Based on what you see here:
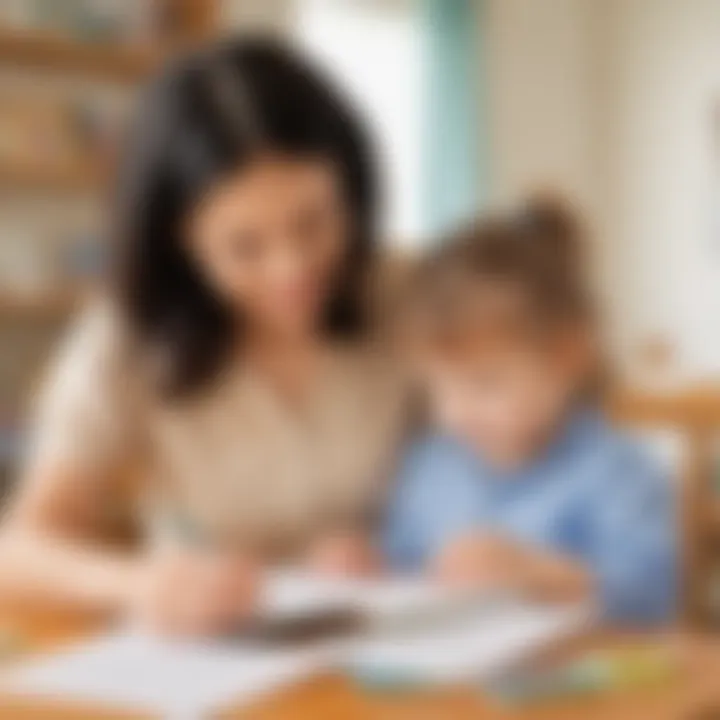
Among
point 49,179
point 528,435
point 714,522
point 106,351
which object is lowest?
point 528,435

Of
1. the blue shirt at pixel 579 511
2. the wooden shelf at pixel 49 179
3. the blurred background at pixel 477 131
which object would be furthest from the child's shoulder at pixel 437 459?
the wooden shelf at pixel 49 179

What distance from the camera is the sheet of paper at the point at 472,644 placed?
69 cm

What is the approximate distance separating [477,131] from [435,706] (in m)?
2.48

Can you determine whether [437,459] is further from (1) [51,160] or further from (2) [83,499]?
(1) [51,160]

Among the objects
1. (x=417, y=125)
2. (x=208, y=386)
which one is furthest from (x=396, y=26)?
(x=208, y=386)

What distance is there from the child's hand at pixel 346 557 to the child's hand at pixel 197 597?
0.34 feet

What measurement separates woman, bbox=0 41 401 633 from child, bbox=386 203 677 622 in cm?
8

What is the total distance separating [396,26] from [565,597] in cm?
217

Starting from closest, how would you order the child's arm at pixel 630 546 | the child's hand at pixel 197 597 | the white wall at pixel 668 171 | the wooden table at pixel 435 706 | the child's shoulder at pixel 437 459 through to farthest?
the wooden table at pixel 435 706 < the child's hand at pixel 197 597 < the child's arm at pixel 630 546 < the child's shoulder at pixel 437 459 < the white wall at pixel 668 171

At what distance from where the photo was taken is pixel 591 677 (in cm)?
68

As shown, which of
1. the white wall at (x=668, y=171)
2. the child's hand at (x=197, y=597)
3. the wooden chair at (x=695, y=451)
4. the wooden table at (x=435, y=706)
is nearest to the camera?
the wooden table at (x=435, y=706)

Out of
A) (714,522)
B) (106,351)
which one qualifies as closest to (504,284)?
(106,351)

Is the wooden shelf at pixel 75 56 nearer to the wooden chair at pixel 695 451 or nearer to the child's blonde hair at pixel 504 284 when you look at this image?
the wooden chair at pixel 695 451

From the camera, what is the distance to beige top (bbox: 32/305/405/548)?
1.08 meters
